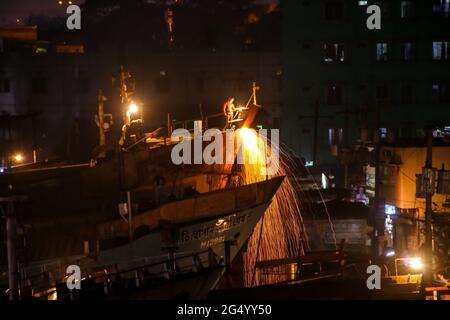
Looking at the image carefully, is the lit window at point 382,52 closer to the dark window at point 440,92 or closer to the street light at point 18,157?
the dark window at point 440,92

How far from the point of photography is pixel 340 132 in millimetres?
37438

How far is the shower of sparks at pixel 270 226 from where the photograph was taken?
19.3 meters

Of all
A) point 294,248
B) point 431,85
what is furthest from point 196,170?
point 431,85

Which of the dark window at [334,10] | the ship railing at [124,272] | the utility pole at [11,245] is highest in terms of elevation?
the dark window at [334,10]

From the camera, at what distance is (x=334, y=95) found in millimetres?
37219

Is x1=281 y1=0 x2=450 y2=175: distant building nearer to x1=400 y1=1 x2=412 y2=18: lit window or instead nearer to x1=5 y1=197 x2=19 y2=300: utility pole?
x1=400 y1=1 x2=412 y2=18: lit window

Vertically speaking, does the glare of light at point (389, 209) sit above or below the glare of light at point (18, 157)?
below

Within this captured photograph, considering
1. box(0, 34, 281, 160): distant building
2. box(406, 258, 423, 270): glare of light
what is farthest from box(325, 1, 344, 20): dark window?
box(406, 258, 423, 270): glare of light

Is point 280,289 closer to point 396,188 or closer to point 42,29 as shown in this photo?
point 396,188

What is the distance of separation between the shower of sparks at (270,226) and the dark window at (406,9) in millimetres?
16679

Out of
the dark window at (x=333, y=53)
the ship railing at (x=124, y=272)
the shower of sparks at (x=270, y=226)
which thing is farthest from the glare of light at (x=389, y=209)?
the dark window at (x=333, y=53)

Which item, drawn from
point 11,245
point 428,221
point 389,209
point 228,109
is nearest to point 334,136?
point 389,209

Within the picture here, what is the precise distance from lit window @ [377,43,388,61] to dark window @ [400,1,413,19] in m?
2.19
